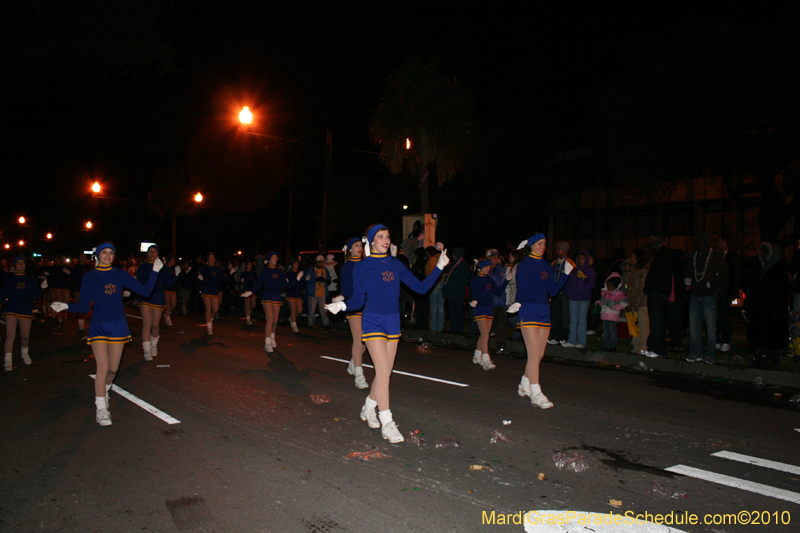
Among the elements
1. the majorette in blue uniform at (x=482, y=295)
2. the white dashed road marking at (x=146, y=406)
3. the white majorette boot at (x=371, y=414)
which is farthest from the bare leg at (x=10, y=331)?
the majorette in blue uniform at (x=482, y=295)

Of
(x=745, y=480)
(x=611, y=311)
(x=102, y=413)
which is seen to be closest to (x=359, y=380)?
(x=102, y=413)

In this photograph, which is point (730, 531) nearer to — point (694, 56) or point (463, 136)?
point (463, 136)

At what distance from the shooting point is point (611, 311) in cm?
1114

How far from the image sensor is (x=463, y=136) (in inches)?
876

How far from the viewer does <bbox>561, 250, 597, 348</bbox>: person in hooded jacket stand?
1159cm

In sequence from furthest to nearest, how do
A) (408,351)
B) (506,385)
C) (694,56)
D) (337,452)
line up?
1. (694,56)
2. (408,351)
3. (506,385)
4. (337,452)

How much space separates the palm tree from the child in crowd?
1150 centimetres

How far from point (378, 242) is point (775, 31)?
19.8 metres

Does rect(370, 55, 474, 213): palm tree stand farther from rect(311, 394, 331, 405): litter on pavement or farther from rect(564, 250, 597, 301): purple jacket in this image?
rect(311, 394, 331, 405): litter on pavement

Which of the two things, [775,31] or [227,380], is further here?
[775,31]

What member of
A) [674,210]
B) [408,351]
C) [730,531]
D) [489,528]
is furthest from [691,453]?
[674,210]

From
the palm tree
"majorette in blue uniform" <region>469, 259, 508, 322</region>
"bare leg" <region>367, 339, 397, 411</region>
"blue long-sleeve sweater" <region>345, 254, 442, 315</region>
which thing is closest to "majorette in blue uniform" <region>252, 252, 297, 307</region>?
"majorette in blue uniform" <region>469, 259, 508, 322</region>

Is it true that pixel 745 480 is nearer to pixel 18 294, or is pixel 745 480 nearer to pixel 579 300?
pixel 579 300

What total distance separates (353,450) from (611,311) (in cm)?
753
